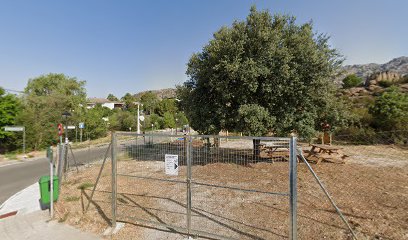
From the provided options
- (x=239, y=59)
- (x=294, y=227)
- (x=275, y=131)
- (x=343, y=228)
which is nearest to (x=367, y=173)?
(x=275, y=131)

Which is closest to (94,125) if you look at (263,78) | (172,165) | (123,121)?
(123,121)

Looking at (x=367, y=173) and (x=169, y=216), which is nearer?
(x=169, y=216)

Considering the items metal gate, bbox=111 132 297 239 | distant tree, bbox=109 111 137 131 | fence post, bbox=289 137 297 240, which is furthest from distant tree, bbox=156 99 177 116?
fence post, bbox=289 137 297 240

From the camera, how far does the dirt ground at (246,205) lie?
15.8 ft

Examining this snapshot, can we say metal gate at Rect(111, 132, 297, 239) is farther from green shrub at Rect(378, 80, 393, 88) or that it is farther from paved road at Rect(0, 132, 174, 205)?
green shrub at Rect(378, 80, 393, 88)

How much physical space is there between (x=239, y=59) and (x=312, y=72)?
3.35 m

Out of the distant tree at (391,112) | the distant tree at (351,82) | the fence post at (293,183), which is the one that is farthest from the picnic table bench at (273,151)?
the distant tree at (351,82)

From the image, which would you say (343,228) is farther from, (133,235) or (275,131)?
(275,131)

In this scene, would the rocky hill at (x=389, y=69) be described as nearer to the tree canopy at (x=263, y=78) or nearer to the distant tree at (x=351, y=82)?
the distant tree at (x=351, y=82)

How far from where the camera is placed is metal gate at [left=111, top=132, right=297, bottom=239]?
4676mm

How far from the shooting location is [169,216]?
5742 mm

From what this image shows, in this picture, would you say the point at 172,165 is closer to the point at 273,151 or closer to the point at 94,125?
the point at 273,151

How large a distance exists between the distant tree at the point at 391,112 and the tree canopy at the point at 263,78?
35.6 feet

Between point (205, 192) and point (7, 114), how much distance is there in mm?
21560
